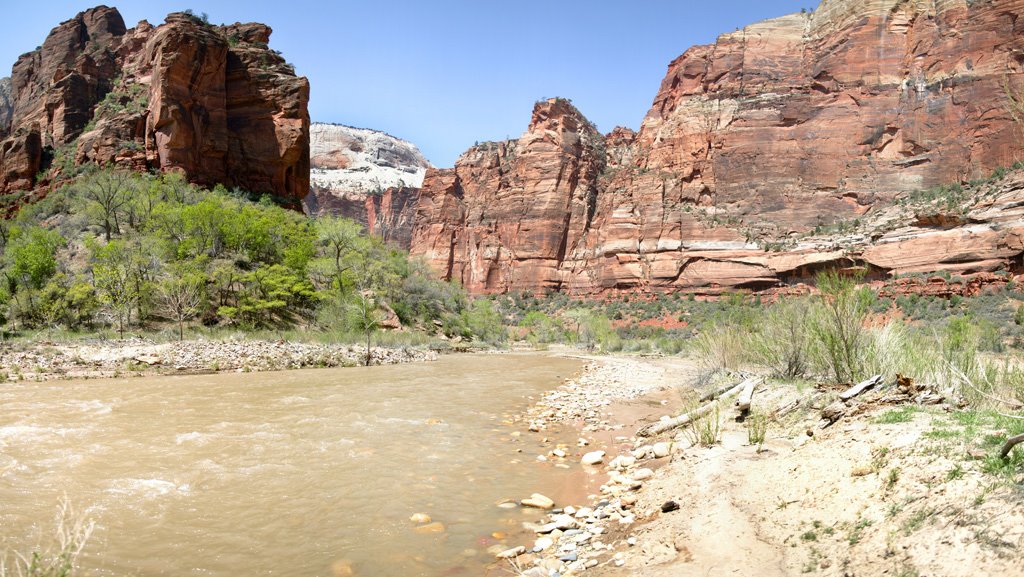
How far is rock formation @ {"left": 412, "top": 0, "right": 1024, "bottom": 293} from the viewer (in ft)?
174

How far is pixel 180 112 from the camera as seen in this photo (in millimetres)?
41906

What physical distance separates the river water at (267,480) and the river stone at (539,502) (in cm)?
17

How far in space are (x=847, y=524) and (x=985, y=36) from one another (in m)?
77.2

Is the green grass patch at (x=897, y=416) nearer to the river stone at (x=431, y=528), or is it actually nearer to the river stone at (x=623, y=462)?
the river stone at (x=623, y=462)

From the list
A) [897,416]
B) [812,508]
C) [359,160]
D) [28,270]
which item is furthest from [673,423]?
[359,160]

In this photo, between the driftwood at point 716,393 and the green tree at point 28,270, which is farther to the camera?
the green tree at point 28,270

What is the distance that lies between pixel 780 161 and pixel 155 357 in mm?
70794

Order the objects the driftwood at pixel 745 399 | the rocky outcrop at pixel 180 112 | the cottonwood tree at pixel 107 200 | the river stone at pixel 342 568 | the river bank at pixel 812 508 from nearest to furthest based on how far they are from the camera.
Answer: the river bank at pixel 812 508 < the river stone at pixel 342 568 < the driftwood at pixel 745 399 < the cottonwood tree at pixel 107 200 < the rocky outcrop at pixel 180 112

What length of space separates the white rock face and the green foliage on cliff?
94681mm

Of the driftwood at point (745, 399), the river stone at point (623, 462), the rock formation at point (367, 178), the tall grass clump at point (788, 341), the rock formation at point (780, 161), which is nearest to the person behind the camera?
the river stone at point (623, 462)

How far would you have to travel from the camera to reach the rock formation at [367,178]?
396ft

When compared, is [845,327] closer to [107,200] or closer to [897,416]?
[897,416]

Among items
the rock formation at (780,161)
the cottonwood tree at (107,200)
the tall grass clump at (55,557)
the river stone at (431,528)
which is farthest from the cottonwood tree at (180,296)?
the rock formation at (780,161)

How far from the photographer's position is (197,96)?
4403 centimetres
